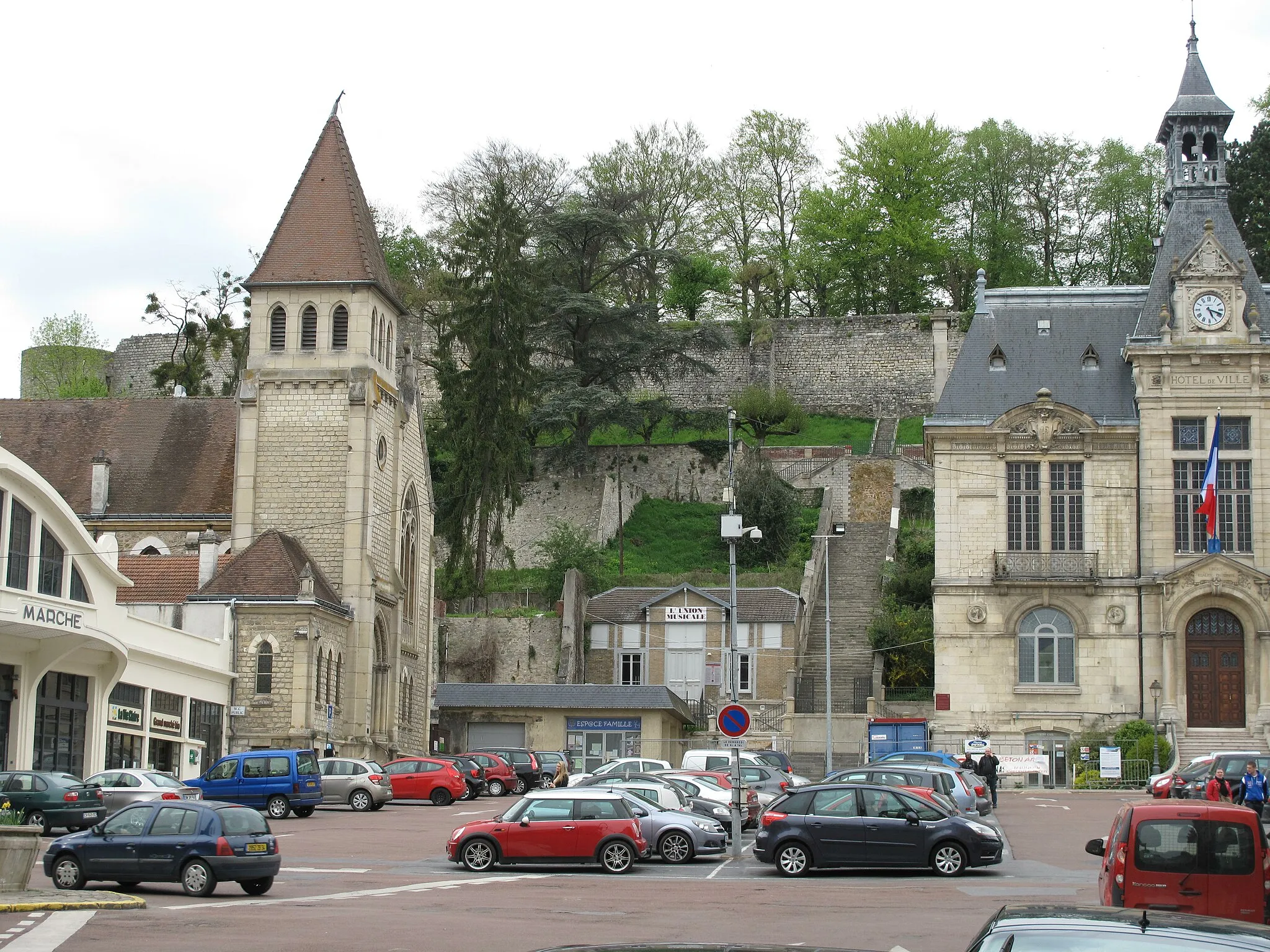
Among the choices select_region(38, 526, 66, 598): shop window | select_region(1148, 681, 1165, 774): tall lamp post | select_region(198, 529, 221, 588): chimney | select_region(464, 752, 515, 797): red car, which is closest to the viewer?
select_region(38, 526, 66, 598): shop window

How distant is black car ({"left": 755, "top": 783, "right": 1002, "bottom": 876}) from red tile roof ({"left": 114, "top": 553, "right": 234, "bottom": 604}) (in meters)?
26.0

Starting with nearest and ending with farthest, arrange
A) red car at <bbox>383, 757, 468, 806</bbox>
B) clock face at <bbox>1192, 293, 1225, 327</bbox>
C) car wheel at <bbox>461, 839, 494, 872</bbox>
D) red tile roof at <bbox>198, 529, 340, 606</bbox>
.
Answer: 1. car wheel at <bbox>461, 839, 494, 872</bbox>
2. red car at <bbox>383, 757, 468, 806</bbox>
3. red tile roof at <bbox>198, 529, 340, 606</bbox>
4. clock face at <bbox>1192, 293, 1225, 327</bbox>

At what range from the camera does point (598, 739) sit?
51781mm

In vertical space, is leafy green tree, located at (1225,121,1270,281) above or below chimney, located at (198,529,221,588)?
above

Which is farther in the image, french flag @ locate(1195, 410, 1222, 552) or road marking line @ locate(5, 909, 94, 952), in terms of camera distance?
french flag @ locate(1195, 410, 1222, 552)

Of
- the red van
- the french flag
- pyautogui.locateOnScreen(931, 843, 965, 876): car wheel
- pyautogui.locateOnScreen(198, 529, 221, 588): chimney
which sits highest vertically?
the french flag

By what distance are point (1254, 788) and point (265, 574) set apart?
26728 mm

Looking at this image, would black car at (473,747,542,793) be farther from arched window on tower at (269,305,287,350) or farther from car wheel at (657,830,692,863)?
car wheel at (657,830,692,863)

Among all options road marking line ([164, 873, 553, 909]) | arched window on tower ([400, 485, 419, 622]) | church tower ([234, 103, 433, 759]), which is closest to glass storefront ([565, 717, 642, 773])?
church tower ([234, 103, 433, 759])

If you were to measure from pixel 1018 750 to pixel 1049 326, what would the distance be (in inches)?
521

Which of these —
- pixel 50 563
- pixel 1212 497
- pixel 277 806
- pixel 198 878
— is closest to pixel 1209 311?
pixel 1212 497

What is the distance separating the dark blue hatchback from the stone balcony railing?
33.8 meters

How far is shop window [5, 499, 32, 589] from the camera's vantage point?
34156 millimetres

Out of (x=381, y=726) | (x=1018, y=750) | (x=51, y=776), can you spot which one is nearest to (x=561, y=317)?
(x=381, y=726)
